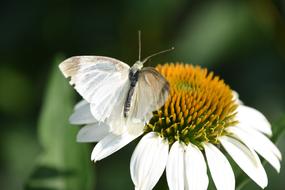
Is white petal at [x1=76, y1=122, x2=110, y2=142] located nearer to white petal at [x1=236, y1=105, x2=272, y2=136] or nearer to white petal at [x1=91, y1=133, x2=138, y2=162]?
white petal at [x1=91, y1=133, x2=138, y2=162]

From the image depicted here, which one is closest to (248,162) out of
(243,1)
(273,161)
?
(273,161)

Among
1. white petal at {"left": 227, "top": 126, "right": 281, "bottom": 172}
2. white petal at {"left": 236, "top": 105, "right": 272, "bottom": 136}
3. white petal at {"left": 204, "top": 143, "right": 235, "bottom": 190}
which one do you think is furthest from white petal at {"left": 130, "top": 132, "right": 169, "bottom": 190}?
white petal at {"left": 236, "top": 105, "right": 272, "bottom": 136}

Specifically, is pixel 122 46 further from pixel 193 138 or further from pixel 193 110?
pixel 193 138

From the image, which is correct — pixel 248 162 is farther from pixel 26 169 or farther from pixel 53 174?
pixel 26 169

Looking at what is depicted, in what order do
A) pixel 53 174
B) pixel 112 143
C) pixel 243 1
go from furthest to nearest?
pixel 243 1, pixel 53 174, pixel 112 143

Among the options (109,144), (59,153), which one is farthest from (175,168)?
(59,153)

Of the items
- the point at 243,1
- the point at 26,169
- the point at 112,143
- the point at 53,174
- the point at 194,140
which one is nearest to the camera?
the point at 112,143
